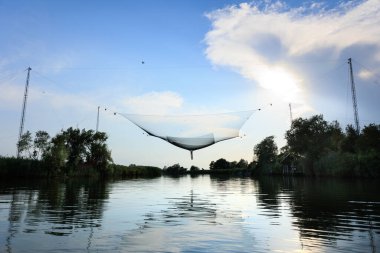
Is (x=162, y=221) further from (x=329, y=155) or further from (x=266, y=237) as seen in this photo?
(x=329, y=155)

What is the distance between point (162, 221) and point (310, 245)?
719 cm

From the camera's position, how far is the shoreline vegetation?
→ 70.4 m

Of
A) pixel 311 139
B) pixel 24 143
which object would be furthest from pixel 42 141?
pixel 311 139

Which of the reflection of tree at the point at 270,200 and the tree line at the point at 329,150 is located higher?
the tree line at the point at 329,150

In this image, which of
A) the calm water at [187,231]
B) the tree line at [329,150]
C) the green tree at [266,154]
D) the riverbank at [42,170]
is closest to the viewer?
the calm water at [187,231]

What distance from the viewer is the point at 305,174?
308 feet

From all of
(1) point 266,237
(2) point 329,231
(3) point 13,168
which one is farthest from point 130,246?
(3) point 13,168

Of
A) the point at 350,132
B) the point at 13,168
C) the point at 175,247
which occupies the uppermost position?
the point at 350,132

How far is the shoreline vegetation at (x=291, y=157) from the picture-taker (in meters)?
70.4

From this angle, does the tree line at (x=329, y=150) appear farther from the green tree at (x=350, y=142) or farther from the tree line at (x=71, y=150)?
the tree line at (x=71, y=150)

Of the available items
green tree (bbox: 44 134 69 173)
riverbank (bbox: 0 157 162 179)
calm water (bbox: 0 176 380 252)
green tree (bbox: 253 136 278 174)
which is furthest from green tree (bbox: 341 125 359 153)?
calm water (bbox: 0 176 380 252)

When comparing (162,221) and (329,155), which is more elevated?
(329,155)

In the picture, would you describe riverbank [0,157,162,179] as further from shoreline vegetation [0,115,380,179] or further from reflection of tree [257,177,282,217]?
reflection of tree [257,177,282,217]

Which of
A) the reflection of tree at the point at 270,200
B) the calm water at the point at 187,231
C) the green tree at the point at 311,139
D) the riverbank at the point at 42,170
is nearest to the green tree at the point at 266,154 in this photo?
the green tree at the point at 311,139
